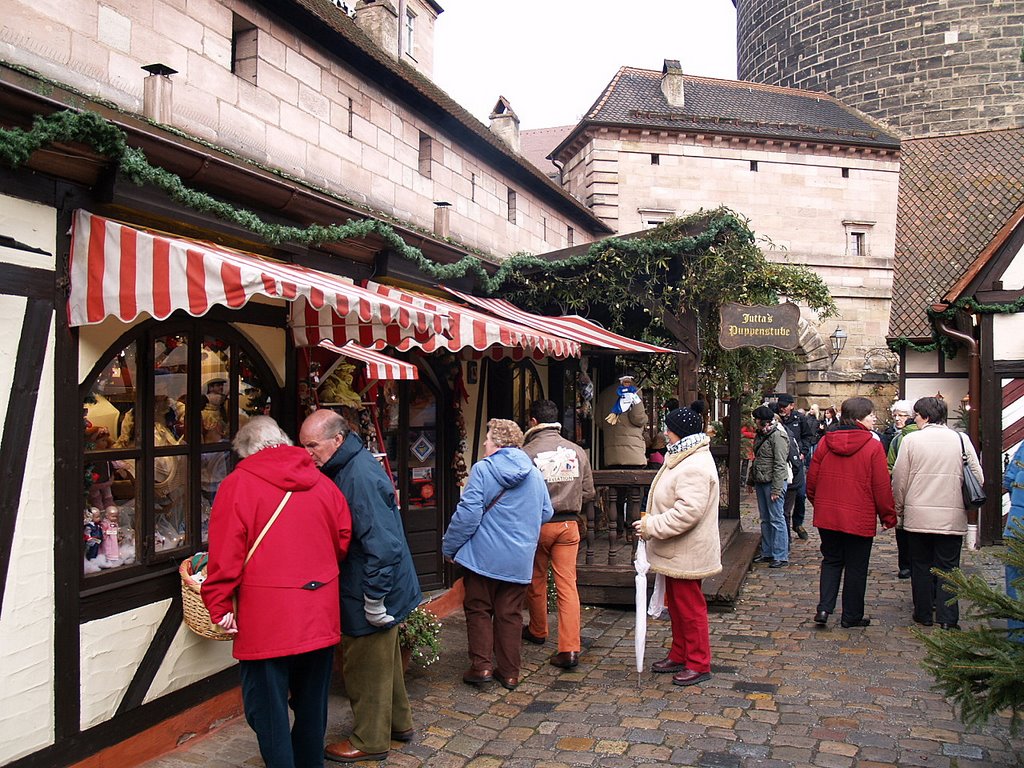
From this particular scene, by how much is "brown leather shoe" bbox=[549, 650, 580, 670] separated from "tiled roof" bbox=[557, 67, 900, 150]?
21.6m

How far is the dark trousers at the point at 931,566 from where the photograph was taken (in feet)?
20.9

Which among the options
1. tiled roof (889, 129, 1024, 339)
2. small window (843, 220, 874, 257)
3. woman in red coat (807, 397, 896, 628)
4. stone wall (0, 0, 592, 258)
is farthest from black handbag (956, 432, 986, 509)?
small window (843, 220, 874, 257)

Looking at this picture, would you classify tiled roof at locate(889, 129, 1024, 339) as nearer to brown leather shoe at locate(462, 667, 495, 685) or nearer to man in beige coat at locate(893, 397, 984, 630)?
man in beige coat at locate(893, 397, 984, 630)

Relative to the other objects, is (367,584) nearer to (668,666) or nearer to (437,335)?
(437,335)

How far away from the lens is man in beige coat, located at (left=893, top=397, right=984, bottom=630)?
20.9 feet

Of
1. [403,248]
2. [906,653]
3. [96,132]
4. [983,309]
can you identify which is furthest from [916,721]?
[983,309]

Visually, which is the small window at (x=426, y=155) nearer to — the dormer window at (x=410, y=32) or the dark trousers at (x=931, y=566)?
the dormer window at (x=410, y=32)

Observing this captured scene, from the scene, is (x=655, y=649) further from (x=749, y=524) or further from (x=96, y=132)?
(x=749, y=524)

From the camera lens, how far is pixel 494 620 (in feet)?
17.9

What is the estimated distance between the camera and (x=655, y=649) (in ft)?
20.4

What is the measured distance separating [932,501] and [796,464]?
3.37m

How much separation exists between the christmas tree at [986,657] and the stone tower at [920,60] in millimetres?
26572

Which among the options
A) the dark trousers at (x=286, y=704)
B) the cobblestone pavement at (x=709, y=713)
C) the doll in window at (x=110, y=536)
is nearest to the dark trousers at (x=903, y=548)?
the cobblestone pavement at (x=709, y=713)

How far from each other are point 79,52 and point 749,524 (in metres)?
10.0
